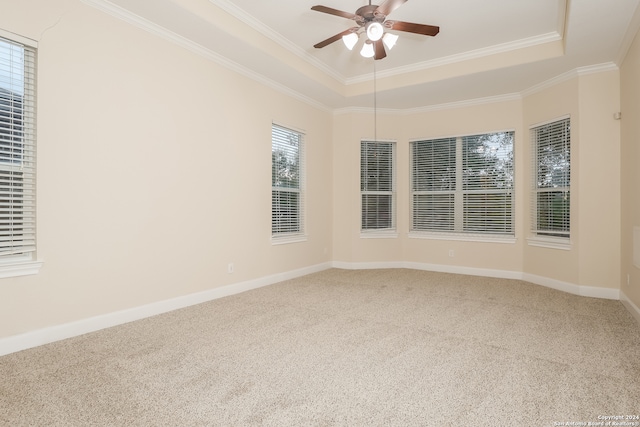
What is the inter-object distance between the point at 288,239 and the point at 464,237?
288cm

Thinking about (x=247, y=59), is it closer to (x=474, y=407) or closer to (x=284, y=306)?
(x=284, y=306)

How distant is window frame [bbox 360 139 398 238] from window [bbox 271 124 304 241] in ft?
3.93

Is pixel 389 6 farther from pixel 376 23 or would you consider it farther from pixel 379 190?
pixel 379 190

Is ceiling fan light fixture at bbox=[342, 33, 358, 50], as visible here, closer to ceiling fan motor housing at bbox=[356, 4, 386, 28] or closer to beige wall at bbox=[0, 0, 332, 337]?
ceiling fan motor housing at bbox=[356, 4, 386, 28]

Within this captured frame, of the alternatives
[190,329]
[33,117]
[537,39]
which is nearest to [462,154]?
[537,39]

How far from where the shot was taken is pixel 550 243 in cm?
492

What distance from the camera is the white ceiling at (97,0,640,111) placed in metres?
3.40

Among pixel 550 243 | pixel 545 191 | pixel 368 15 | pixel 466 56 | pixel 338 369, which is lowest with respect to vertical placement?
pixel 338 369

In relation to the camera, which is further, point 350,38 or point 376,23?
point 350,38

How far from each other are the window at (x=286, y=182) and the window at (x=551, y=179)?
3.43m

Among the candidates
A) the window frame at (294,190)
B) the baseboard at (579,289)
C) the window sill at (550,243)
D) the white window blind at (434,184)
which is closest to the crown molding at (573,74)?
the white window blind at (434,184)

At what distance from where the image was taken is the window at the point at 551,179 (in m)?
4.74

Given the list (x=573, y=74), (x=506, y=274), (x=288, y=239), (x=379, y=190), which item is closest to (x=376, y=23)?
Result: (x=573, y=74)

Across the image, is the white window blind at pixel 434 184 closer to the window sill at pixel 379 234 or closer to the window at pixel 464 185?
the window at pixel 464 185
